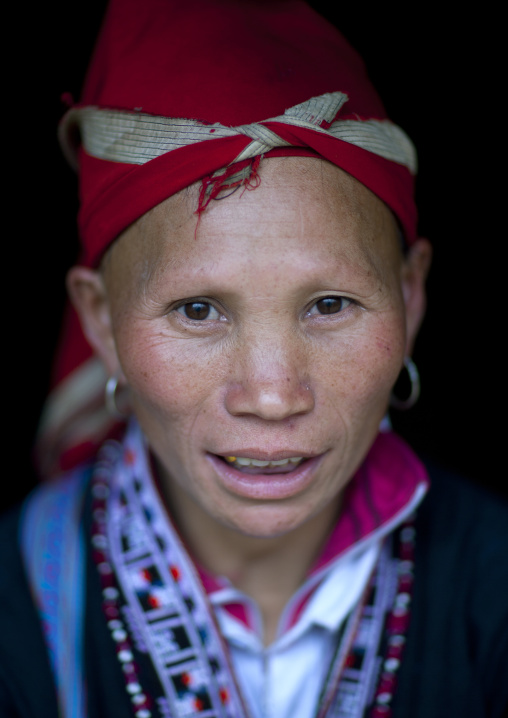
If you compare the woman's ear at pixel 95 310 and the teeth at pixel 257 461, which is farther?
the woman's ear at pixel 95 310

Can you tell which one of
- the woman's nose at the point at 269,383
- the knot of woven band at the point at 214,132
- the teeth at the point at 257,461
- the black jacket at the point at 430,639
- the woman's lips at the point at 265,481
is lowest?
the black jacket at the point at 430,639

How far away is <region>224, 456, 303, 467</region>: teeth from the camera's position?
57.2 inches

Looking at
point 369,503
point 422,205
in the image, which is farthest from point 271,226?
point 422,205

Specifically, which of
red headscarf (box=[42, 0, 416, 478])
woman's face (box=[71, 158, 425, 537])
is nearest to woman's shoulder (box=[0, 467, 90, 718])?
woman's face (box=[71, 158, 425, 537])

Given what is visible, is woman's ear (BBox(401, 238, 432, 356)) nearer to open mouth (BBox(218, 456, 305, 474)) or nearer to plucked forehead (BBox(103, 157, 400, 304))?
plucked forehead (BBox(103, 157, 400, 304))

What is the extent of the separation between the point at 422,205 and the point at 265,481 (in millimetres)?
1614

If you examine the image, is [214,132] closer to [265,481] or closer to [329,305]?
[329,305]

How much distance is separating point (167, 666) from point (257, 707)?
0.92 ft

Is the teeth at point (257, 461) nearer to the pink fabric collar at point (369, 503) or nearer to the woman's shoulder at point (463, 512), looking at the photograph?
the pink fabric collar at point (369, 503)

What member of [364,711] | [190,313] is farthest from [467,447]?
[190,313]

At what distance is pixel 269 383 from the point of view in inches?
51.6

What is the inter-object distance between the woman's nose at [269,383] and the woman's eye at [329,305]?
0.12m

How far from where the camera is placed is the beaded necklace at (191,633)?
5.24ft

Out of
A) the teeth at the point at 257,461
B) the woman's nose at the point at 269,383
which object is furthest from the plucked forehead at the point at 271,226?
the teeth at the point at 257,461
